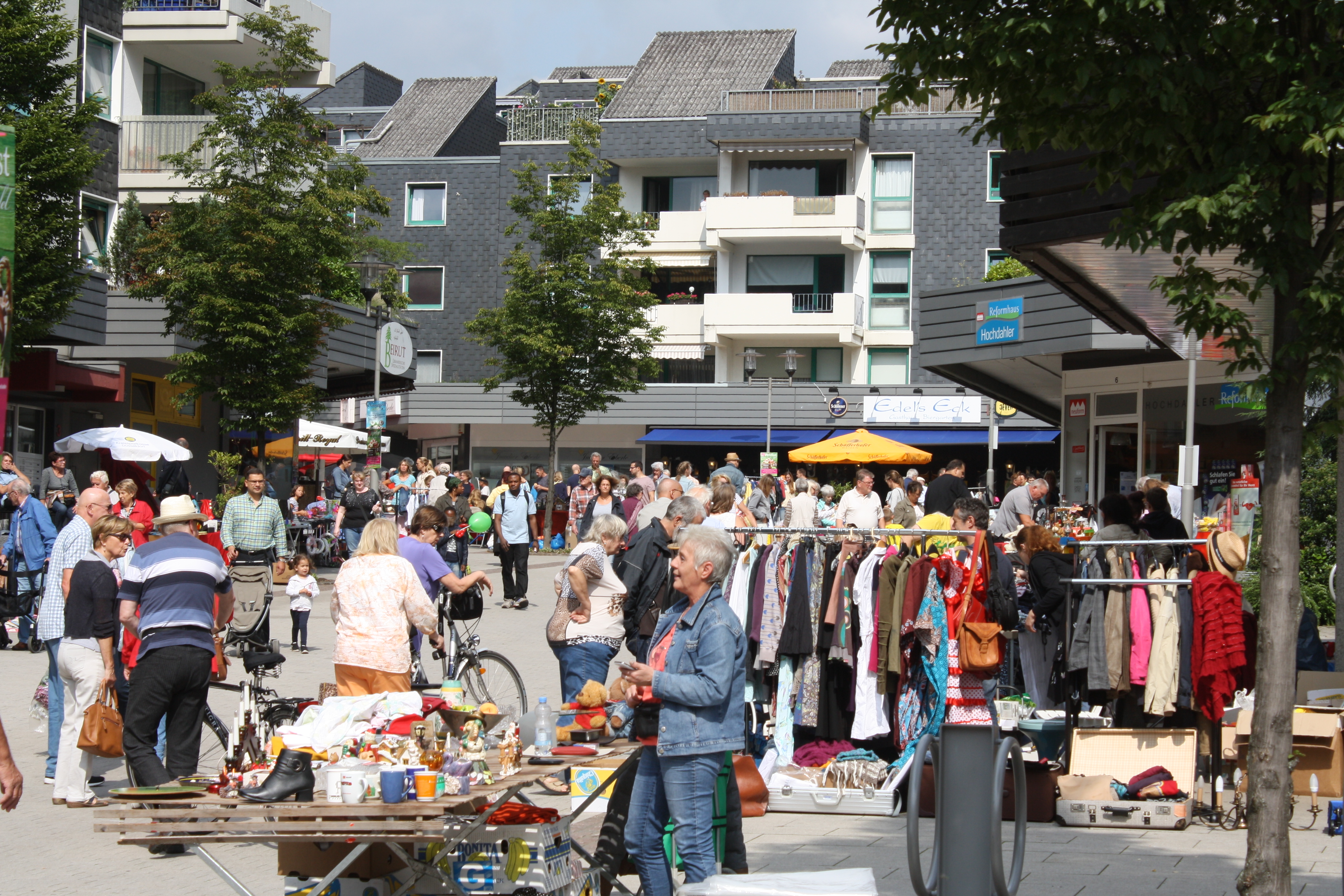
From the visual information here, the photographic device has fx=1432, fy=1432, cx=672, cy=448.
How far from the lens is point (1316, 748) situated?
9062 mm

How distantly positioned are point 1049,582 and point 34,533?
429 inches

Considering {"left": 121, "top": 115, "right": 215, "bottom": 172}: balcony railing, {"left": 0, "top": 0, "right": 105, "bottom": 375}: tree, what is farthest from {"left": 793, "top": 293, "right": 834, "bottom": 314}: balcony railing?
{"left": 0, "top": 0, "right": 105, "bottom": 375}: tree

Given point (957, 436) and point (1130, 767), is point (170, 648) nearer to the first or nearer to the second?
point (1130, 767)

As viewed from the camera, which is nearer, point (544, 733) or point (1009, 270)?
point (544, 733)

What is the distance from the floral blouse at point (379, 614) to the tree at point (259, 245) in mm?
13638

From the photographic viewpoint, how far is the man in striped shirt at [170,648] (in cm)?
780

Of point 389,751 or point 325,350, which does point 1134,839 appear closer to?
point 389,751

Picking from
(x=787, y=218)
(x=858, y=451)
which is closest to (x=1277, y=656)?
(x=858, y=451)

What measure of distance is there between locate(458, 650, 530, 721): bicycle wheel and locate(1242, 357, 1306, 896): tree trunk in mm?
6235

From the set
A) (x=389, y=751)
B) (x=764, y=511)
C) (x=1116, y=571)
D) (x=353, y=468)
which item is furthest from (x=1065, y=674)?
(x=353, y=468)

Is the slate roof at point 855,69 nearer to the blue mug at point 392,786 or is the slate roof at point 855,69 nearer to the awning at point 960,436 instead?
the awning at point 960,436

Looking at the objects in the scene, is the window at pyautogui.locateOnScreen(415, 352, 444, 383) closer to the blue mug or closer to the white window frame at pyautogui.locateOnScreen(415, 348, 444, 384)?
the white window frame at pyautogui.locateOnScreen(415, 348, 444, 384)

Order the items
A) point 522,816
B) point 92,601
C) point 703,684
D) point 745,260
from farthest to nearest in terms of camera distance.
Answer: point 745,260 < point 92,601 < point 522,816 < point 703,684

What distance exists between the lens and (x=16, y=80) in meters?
18.4
